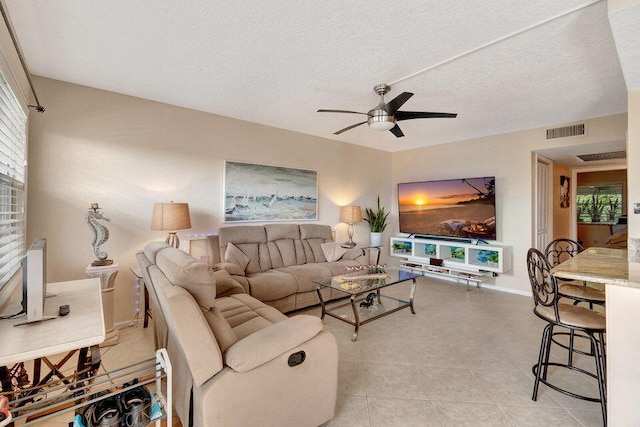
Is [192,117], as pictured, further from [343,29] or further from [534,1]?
[534,1]

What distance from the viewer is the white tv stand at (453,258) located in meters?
4.45

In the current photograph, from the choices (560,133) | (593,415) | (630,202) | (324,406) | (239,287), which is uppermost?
(560,133)

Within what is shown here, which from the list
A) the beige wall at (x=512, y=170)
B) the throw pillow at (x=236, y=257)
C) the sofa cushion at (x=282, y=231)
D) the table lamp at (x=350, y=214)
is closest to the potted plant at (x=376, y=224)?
the table lamp at (x=350, y=214)

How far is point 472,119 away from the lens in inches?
157

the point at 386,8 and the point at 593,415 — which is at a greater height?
the point at 386,8

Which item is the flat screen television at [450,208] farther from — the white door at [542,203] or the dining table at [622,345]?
the dining table at [622,345]

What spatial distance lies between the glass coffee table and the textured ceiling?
203 centimetres

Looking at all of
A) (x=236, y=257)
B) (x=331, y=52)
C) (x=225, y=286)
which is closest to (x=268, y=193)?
(x=236, y=257)

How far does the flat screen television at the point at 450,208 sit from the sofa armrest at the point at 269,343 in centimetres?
410

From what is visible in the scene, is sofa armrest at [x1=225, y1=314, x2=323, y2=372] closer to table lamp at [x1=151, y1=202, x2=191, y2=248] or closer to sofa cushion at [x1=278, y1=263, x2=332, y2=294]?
sofa cushion at [x1=278, y1=263, x2=332, y2=294]

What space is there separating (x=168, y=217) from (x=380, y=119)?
2.37 meters

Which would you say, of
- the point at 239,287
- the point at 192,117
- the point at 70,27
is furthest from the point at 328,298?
the point at 70,27

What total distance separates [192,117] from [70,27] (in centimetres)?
161

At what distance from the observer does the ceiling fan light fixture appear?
271cm
